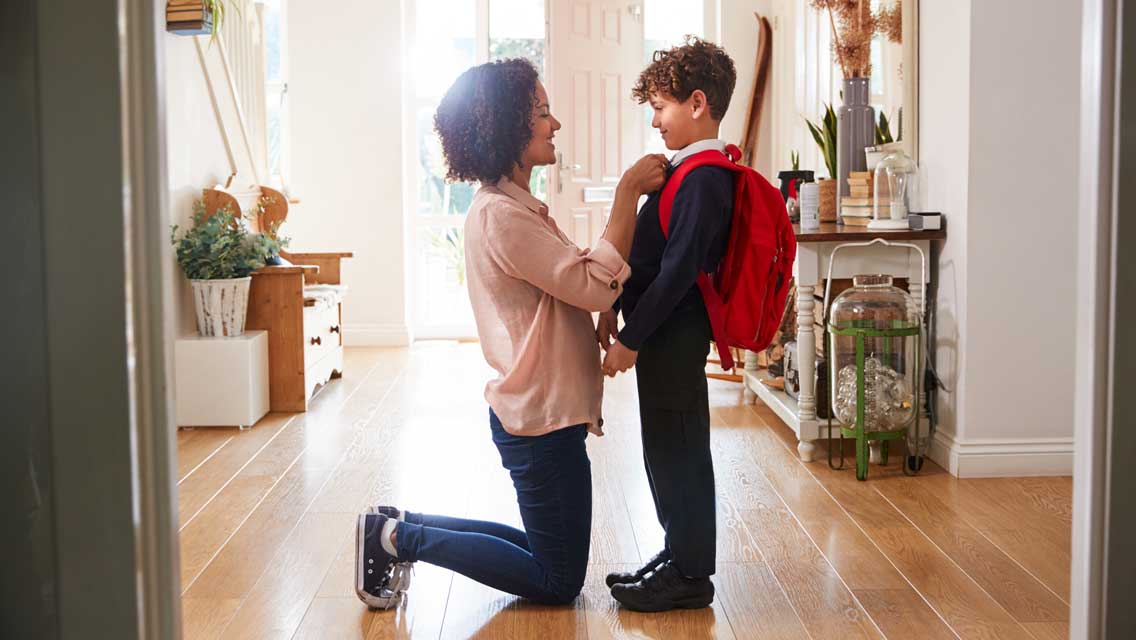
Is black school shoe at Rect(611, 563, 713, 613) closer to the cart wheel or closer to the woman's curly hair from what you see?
the woman's curly hair

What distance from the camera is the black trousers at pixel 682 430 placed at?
257cm

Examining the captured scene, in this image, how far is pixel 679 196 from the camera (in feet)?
8.23

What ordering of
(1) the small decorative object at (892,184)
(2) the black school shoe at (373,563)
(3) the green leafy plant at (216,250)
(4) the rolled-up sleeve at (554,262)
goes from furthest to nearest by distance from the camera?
(3) the green leafy plant at (216,250) < (1) the small decorative object at (892,184) < (2) the black school shoe at (373,563) < (4) the rolled-up sleeve at (554,262)

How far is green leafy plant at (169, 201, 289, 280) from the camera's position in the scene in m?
4.86

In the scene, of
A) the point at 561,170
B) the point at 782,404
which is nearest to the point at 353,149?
the point at 561,170

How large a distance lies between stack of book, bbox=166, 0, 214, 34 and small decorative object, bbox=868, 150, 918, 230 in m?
2.61

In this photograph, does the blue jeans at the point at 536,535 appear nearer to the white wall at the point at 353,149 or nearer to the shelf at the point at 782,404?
the shelf at the point at 782,404

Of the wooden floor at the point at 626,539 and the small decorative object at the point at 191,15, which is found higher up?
the small decorative object at the point at 191,15

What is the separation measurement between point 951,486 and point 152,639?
284 cm

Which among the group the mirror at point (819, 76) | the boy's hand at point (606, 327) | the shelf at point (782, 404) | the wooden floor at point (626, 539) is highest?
the mirror at point (819, 76)

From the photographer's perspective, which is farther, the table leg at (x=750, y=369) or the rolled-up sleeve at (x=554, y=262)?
the table leg at (x=750, y=369)

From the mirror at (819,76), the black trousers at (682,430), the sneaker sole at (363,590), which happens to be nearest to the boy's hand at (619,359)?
the black trousers at (682,430)

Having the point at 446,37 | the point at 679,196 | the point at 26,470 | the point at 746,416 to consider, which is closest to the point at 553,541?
the point at 679,196

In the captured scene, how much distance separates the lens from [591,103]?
7293mm
